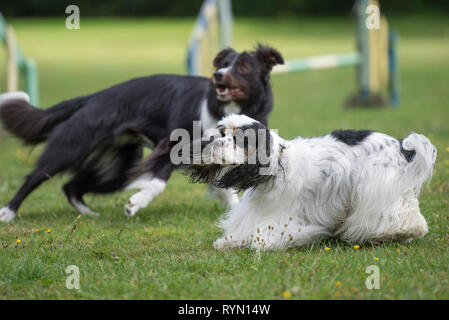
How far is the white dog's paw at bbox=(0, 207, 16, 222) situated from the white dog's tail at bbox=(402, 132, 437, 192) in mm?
3391

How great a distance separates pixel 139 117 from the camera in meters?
5.73

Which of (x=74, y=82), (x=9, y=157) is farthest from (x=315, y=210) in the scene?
(x=74, y=82)

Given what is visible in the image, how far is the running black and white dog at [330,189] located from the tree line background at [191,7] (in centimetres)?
3278

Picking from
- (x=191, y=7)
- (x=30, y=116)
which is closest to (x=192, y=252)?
(x=30, y=116)

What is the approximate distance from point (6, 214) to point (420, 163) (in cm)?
352

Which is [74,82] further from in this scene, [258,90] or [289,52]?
[258,90]

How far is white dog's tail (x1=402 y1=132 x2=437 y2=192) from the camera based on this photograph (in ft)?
13.8

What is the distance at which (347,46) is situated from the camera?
80.7ft

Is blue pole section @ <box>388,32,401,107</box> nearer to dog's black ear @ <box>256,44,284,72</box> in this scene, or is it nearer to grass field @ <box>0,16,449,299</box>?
grass field @ <box>0,16,449,299</box>

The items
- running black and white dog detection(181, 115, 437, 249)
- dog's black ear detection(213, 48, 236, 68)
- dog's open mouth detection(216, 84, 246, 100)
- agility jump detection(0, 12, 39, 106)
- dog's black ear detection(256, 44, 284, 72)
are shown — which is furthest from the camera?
agility jump detection(0, 12, 39, 106)

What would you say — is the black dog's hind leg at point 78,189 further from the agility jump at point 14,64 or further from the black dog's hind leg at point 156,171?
the agility jump at point 14,64

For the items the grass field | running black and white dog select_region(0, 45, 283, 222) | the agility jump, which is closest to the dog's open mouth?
running black and white dog select_region(0, 45, 283, 222)

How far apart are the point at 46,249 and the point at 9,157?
5256mm

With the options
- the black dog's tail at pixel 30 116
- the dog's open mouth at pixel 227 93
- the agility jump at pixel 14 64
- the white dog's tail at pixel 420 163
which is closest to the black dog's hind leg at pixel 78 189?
the black dog's tail at pixel 30 116
